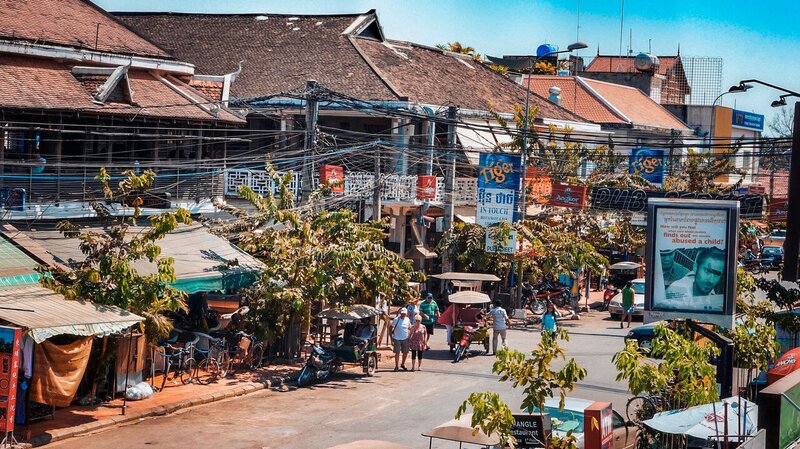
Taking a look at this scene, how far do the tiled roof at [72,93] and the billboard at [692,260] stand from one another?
14.7 metres

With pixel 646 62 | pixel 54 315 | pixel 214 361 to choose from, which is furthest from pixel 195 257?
pixel 646 62

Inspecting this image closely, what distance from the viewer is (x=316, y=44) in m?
47.2

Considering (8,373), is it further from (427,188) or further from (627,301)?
(627,301)

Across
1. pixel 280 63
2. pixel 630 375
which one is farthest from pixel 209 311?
pixel 280 63

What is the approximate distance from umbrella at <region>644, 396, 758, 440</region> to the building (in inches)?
565

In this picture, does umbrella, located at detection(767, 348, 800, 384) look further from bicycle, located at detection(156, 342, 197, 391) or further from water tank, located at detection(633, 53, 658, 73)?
water tank, located at detection(633, 53, 658, 73)

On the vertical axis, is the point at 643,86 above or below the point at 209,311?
above

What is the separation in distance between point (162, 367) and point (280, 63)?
24008 mm

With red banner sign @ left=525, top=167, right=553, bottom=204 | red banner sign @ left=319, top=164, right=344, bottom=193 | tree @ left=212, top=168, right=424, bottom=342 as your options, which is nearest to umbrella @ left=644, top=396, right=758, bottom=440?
tree @ left=212, top=168, right=424, bottom=342

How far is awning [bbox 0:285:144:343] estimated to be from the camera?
719 inches

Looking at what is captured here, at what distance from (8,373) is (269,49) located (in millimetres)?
31187

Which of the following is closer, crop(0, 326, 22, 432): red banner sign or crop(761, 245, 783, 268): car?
crop(0, 326, 22, 432): red banner sign

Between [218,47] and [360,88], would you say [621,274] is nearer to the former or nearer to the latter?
[360,88]

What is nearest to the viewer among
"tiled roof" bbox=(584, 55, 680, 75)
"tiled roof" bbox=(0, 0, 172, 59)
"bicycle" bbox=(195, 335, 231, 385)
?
"bicycle" bbox=(195, 335, 231, 385)
